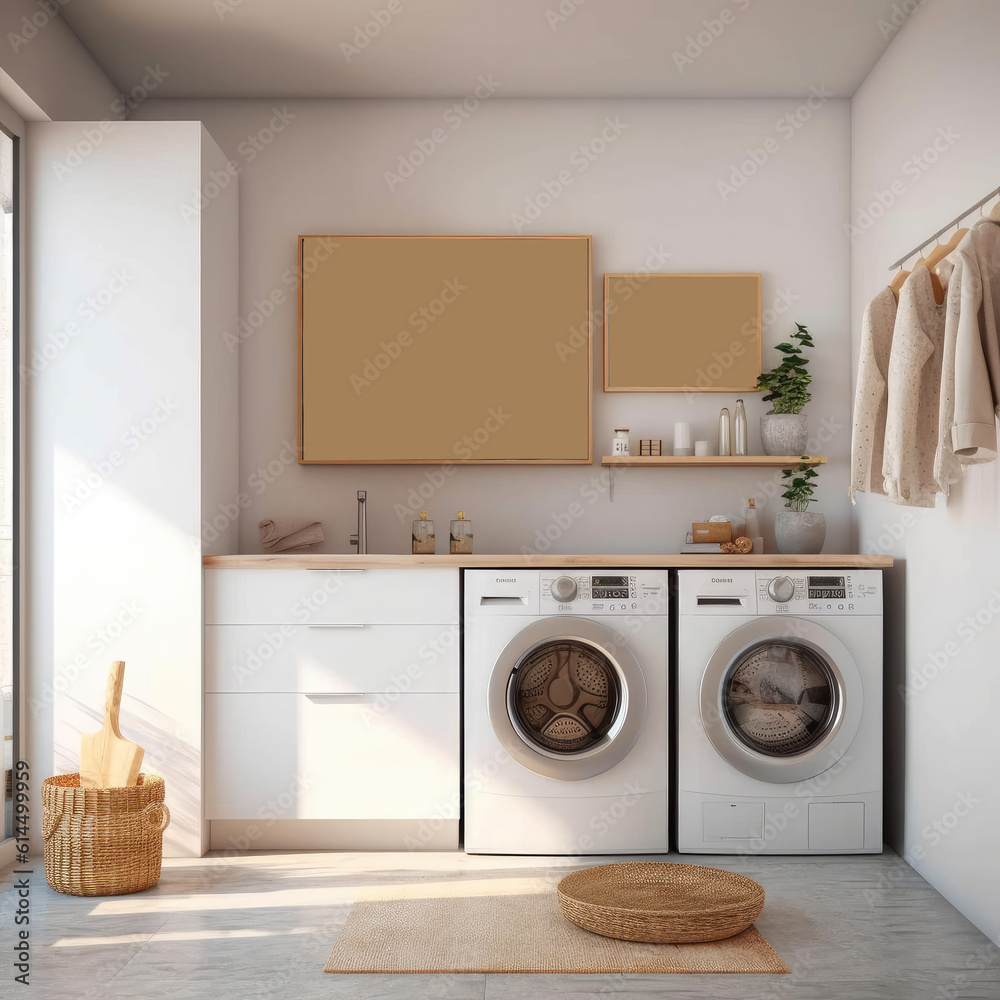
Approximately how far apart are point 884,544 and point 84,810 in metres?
2.61

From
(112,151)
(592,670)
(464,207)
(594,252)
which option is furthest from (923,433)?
(112,151)

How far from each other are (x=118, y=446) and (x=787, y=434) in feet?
7.57

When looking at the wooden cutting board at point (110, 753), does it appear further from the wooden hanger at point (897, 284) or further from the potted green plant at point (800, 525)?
the wooden hanger at point (897, 284)

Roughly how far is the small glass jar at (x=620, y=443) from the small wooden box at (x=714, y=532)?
0.38m

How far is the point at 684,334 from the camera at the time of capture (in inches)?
139

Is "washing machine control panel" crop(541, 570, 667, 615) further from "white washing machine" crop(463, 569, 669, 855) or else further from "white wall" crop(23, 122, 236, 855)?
"white wall" crop(23, 122, 236, 855)

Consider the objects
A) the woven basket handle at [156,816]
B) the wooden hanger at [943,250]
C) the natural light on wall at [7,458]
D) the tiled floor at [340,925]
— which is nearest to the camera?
the tiled floor at [340,925]

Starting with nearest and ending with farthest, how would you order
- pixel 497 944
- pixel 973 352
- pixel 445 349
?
1. pixel 973 352
2. pixel 497 944
3. pixel 445 349

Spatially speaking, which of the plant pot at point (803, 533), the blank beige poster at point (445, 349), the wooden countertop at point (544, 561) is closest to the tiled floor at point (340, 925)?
the wooden countertop at point (544, 561)

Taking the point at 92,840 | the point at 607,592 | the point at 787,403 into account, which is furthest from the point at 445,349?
the point at 92,840

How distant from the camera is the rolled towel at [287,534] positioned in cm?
336

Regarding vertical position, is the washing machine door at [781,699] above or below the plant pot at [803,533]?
below

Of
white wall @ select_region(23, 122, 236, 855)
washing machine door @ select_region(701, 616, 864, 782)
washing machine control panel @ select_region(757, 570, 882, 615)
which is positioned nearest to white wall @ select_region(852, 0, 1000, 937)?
washing machine control panel @ select_region(757, 570, 882, 615)

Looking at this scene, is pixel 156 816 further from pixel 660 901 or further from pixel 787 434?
pixel 787 434
